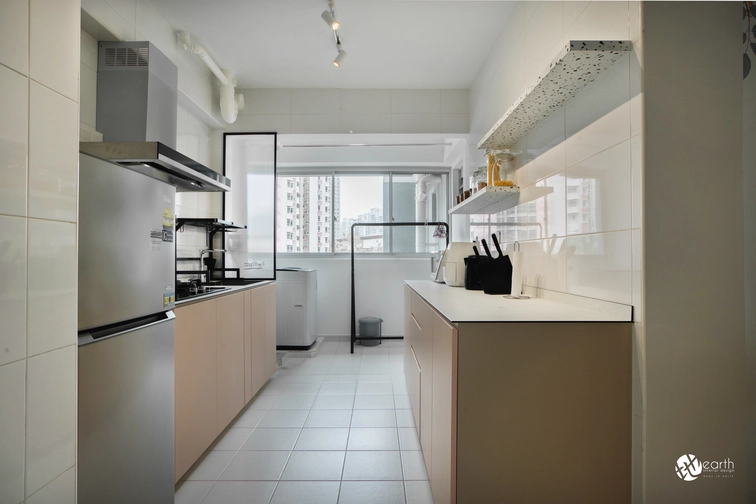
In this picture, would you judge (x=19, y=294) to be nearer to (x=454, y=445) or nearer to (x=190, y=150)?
(x=454, y=445)

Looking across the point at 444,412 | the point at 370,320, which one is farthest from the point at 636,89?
the point at 370,320

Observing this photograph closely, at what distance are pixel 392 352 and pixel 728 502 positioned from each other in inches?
119

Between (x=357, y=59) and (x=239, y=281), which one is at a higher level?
(x=357, y=59)

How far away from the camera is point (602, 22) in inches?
47.8

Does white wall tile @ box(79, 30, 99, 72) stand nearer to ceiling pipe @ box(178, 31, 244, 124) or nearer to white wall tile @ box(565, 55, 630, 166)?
ceiling pipe @ box(178, 31, 244, 124)

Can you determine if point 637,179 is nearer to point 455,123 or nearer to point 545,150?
point 545,150

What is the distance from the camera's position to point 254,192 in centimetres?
310

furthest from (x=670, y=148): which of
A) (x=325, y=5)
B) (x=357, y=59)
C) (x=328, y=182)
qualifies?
(x=328, y=182)

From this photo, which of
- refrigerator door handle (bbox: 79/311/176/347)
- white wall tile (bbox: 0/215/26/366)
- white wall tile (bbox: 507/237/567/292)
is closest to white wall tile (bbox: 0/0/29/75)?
white wall tile (bbox: 0/215/26/366)

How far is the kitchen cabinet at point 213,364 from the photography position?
4.98ft

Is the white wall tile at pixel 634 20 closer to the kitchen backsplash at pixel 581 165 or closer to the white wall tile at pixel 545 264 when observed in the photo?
the kitchen backsplash at pixel 581 165

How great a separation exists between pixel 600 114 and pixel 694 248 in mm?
552

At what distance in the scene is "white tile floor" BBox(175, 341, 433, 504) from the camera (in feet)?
4.94

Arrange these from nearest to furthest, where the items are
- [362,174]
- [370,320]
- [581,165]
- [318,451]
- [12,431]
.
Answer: [12,431]
[581,165]
[318,451]
[370,320]
[362,174]
